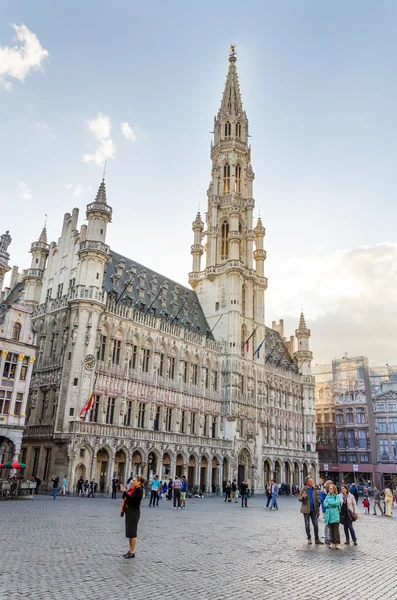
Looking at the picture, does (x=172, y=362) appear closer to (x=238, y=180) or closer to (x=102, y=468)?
(x=102, y=468)

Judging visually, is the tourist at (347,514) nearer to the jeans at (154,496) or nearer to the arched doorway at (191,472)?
the jeans at (154,496)

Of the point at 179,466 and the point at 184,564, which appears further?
the point at 179,466

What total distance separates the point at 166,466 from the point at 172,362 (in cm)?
1109

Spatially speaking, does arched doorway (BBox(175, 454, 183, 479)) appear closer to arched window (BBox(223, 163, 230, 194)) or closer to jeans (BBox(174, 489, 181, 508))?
jeans (BBox(174, 489, 181, 508))

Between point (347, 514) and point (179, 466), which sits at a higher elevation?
point (179, 466)

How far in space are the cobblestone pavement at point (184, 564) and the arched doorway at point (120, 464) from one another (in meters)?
25.7

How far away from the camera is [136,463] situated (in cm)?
4462

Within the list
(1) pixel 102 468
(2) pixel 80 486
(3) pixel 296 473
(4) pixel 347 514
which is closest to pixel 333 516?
(4) pixel 347 514

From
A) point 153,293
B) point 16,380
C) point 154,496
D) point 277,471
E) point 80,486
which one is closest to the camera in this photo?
point 154,496

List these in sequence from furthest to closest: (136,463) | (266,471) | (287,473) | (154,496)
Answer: (287,473), (266,471), (136,463), (154,496)

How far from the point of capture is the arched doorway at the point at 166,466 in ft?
155

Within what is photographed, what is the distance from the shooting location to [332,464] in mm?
79500

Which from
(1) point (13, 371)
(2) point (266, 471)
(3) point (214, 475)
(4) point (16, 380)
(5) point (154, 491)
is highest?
(1) point (13, 371)

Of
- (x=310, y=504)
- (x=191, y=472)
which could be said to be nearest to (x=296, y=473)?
(x=191, y=472)
